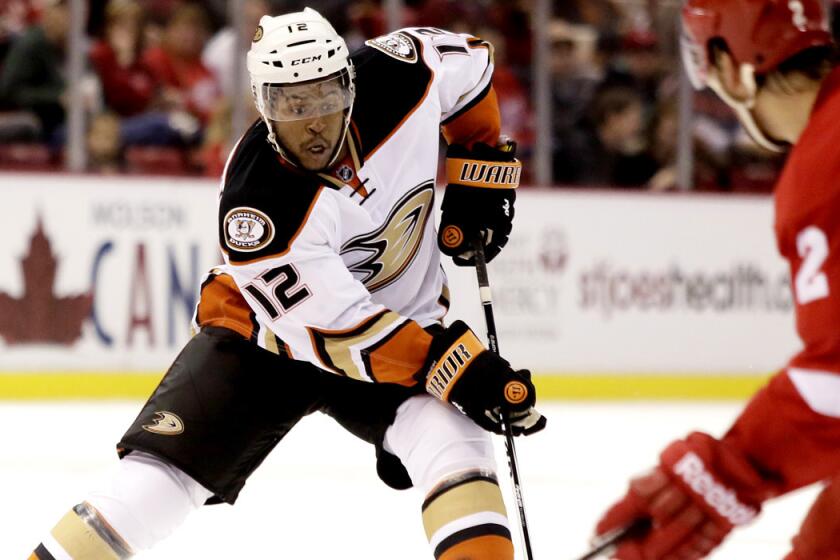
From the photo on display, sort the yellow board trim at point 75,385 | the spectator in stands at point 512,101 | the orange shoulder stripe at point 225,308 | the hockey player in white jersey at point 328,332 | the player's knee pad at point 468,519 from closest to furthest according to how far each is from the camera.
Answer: the player's knee pad at point 468,519 → the hockey player in white jersey at point 328,332 → the orange shoulder stripe at point 225,308 → the yellow board trim at point 75,385 → the spectator in stands at point 512,101

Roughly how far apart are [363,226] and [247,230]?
0.24m

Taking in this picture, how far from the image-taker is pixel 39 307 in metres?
5.78

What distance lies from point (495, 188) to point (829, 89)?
1229mm

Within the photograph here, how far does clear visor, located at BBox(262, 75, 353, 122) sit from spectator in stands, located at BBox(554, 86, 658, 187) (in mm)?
4452

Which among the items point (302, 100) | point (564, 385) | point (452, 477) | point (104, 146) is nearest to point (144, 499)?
point (452, 477)

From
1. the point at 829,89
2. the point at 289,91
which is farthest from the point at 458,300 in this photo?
the point at 829,89

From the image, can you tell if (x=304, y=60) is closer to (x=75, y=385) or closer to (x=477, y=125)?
(x=477, y=125)

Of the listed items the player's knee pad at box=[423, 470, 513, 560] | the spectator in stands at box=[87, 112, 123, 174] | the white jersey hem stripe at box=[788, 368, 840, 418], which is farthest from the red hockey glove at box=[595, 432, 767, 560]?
the spectator in stands at box=[87, 112, 123, 174]

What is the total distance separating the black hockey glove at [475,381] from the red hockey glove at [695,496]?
0.64 metres

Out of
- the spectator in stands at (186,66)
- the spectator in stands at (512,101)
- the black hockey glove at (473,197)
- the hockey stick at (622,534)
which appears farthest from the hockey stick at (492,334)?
the spectator in stands at (512,101)

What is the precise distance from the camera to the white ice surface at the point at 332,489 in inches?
129

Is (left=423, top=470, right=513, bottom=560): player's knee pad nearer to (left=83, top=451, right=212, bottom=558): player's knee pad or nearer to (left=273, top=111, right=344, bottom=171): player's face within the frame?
(left=83, top=451, right=212, bottom=558): player's knee pad

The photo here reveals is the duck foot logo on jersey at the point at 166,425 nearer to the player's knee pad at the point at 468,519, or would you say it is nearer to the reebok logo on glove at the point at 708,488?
the player's knee pad at the point at 468,519

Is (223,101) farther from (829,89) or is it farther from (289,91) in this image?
(829,89)
